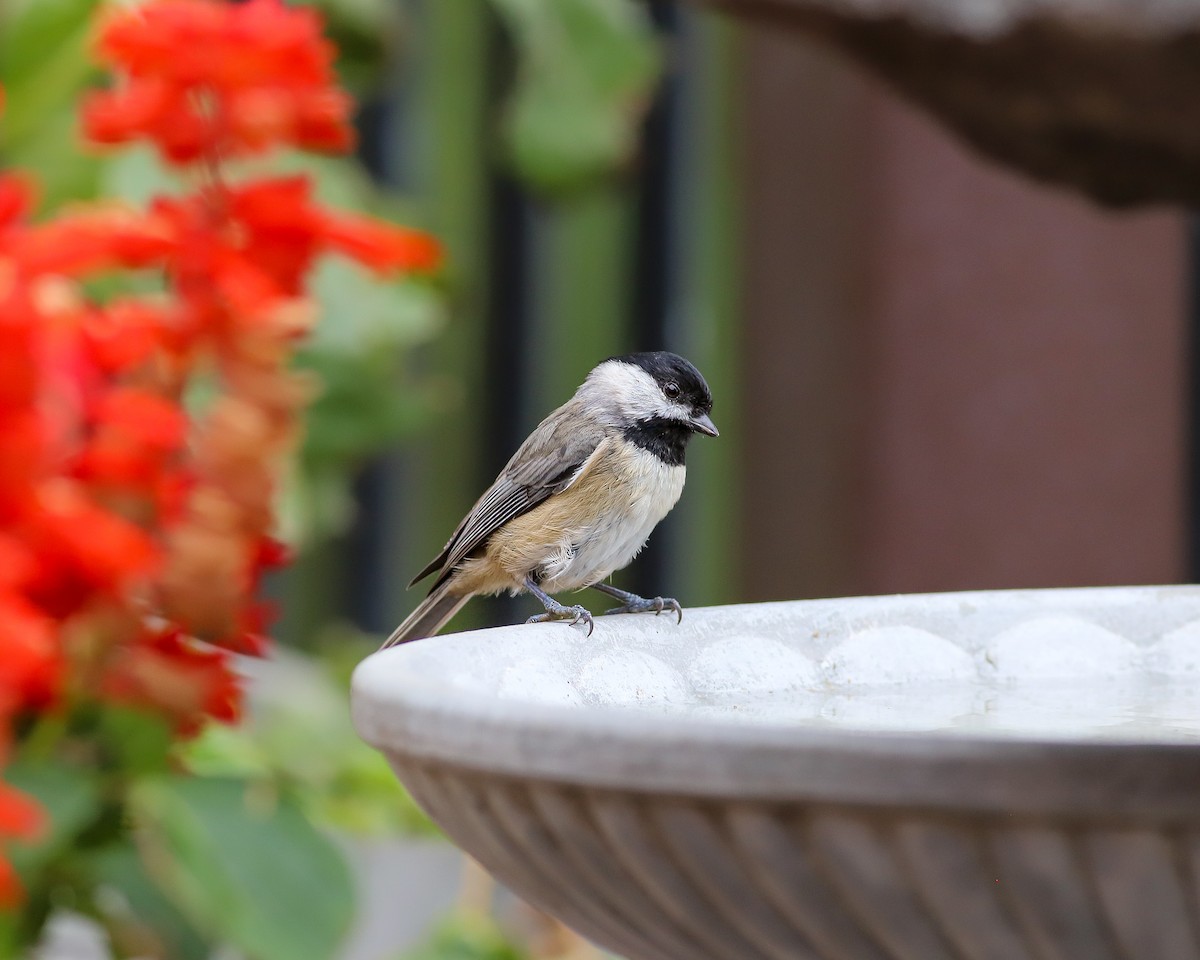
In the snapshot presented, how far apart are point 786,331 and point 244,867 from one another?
9.11ft

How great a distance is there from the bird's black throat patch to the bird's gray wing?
49mm

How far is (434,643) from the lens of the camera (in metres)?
1.27

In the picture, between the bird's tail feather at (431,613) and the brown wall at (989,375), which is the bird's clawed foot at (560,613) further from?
the brown wall at (989,375)

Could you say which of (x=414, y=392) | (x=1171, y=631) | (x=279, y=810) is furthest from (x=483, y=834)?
(x=414, y=392)

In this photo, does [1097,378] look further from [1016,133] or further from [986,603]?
[986,603]

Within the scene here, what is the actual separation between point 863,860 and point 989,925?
91mm

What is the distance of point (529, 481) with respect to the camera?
2.14 m

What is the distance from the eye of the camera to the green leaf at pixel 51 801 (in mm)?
1457

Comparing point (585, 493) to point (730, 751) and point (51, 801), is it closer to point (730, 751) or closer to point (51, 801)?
point (51, 801)

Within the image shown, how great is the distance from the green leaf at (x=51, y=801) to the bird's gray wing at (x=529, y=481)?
0.69m

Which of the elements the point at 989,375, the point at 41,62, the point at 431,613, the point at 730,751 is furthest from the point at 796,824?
the point at 989,375

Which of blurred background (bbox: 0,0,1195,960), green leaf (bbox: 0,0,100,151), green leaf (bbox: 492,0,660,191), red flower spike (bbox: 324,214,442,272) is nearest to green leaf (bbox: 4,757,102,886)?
red flower spike (bbox: 324,214,442,272)

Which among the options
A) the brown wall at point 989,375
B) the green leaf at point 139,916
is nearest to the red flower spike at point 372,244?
the green leaf at point 139,916

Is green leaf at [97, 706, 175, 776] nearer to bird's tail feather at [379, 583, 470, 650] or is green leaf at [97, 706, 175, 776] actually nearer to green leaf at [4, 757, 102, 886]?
green leaf at [4, 757, 102, 886]
